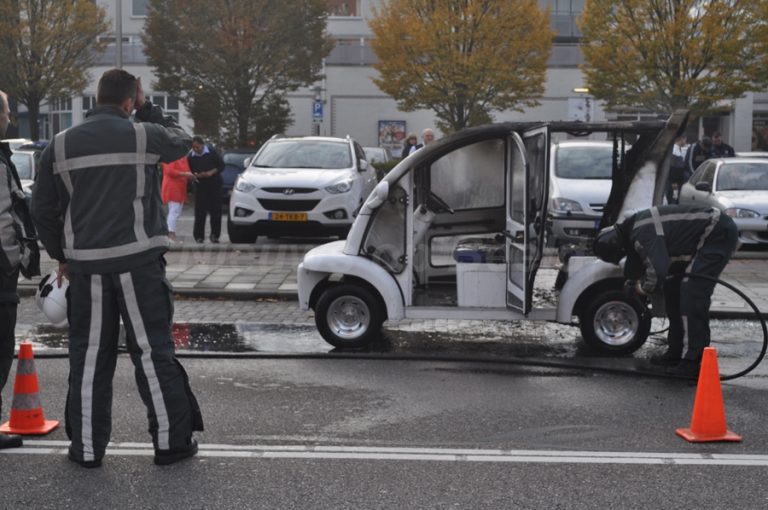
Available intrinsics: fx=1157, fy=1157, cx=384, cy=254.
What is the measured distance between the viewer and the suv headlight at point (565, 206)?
52.8 feet

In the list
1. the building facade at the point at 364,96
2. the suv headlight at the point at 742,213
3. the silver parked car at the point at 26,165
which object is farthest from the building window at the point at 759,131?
the silver parked car at the point at 26,165

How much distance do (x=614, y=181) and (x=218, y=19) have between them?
26.3 m

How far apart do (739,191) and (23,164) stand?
1157cm

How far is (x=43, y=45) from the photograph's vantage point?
37.0 metres

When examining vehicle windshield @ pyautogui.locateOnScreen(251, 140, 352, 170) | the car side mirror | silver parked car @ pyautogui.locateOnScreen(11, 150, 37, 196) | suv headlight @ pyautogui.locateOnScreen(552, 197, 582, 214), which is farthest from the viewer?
silver parked car @ pyautogui.locateOnScreen(11, 150, 37, 196)

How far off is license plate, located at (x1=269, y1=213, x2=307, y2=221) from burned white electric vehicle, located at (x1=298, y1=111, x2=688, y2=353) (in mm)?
6898

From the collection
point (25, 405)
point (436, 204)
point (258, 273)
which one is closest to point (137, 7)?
point (258, 273)

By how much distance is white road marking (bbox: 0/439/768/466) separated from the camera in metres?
6.21

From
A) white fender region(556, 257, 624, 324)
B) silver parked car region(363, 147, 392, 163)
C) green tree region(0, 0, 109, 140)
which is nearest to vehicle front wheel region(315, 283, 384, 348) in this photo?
white fender region(556, 257, 624, 324)

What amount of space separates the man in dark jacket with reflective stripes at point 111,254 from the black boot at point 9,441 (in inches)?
19.8

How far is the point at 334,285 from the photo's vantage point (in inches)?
383

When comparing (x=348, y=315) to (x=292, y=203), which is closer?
(x=348, y=315)

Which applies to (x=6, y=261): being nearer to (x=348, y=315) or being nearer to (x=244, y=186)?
(x=348, y=315)

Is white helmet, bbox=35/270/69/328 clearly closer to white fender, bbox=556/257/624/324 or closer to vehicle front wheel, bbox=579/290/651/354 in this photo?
white fender, bbox=556/257/624/324
